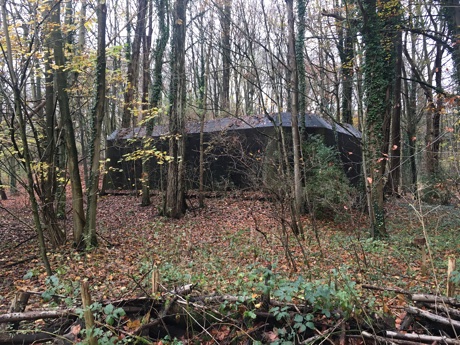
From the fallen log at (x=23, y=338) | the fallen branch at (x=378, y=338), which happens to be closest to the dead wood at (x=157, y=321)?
the fallen log at (x=23, y=338)

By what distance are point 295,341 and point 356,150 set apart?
563 inches

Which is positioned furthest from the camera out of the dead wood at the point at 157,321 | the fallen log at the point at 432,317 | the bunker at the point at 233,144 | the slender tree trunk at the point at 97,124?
the bunker at the point at 233,144

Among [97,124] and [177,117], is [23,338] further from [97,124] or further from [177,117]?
[177,117]

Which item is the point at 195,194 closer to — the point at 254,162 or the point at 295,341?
the point at 254,162

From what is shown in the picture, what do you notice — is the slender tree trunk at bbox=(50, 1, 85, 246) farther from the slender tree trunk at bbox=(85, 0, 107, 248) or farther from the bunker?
the bunker

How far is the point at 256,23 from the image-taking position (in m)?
13.9

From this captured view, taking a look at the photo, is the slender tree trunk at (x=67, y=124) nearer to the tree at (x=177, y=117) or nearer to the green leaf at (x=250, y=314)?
the tree at (x=177, y=117)

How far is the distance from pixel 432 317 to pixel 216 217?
9.13 metres

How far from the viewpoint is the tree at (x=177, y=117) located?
11304 mm

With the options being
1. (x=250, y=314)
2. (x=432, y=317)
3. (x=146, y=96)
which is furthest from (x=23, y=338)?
(x=146, y=96)

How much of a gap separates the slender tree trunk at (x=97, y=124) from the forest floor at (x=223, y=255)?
1.72 ft

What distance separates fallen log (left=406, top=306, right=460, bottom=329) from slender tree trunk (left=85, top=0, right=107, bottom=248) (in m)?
6.98

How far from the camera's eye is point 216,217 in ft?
38.1

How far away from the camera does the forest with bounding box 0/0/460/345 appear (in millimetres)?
3086
